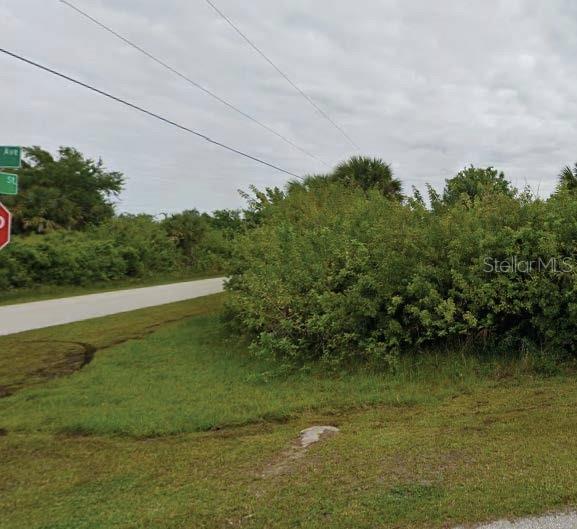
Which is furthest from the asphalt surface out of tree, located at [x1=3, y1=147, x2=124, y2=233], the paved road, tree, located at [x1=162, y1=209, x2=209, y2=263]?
tree, located at [x1=162, y1=209, x2=209, y2=263]

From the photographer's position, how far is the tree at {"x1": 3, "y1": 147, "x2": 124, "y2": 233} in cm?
2302

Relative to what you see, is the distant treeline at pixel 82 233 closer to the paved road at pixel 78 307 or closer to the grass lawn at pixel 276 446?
the paved road at pixel 78 307

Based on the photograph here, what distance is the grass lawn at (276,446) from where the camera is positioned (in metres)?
2.72

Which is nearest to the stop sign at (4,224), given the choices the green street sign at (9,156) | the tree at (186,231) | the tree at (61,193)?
the green street sign at (9,156)

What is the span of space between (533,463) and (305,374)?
3.34 meters

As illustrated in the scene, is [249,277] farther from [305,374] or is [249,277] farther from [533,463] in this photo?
[533,463]

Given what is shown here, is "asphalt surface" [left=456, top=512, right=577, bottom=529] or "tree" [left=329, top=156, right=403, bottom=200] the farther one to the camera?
"tree" [left=329, top=156, right=403, bottom=200]

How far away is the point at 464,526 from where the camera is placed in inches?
95.9

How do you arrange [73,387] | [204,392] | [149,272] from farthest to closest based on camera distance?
[149,272]
[73,387]
[204,392]

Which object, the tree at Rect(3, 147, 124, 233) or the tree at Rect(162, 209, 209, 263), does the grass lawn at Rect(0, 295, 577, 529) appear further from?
the tree at Rect(162, 209, 209, 263)

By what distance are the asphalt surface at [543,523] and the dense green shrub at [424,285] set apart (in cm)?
314

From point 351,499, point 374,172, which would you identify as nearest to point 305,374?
point 351,499

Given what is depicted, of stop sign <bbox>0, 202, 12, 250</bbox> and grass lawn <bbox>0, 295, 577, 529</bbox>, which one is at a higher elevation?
stop sign <bbox>0, 202, 12, 250</bbox>

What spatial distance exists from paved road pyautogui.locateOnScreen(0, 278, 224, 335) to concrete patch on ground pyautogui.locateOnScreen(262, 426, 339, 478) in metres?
8.52
